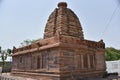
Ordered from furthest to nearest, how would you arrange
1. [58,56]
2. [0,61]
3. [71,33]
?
1. [0,61]
2. [71,33]
3. [58,56]

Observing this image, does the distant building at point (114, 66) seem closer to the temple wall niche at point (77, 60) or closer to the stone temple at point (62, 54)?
the stone temple at point (62, 54)

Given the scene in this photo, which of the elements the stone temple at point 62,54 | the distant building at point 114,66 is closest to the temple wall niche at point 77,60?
the stone temple at point 62,54

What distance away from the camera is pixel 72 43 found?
12.2 m

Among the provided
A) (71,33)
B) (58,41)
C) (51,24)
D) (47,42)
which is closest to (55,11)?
(51,24)

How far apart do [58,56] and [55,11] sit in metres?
6.35

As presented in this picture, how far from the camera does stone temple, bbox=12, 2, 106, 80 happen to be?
1151 cm

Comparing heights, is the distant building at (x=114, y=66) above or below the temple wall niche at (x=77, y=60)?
below

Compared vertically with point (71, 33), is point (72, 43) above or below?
below

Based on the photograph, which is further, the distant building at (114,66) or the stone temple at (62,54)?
the distant building at (114,66)

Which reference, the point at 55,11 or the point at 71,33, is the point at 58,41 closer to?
the point at 71,33

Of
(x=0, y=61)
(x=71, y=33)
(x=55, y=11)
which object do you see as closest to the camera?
(x=71, y=33)

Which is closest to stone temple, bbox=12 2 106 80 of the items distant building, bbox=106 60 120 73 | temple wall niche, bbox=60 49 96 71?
temple wall niche, bbox=60 49 96 71

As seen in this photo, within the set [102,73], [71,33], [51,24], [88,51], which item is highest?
[51,24]

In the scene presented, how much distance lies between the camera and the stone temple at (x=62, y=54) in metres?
11.5
